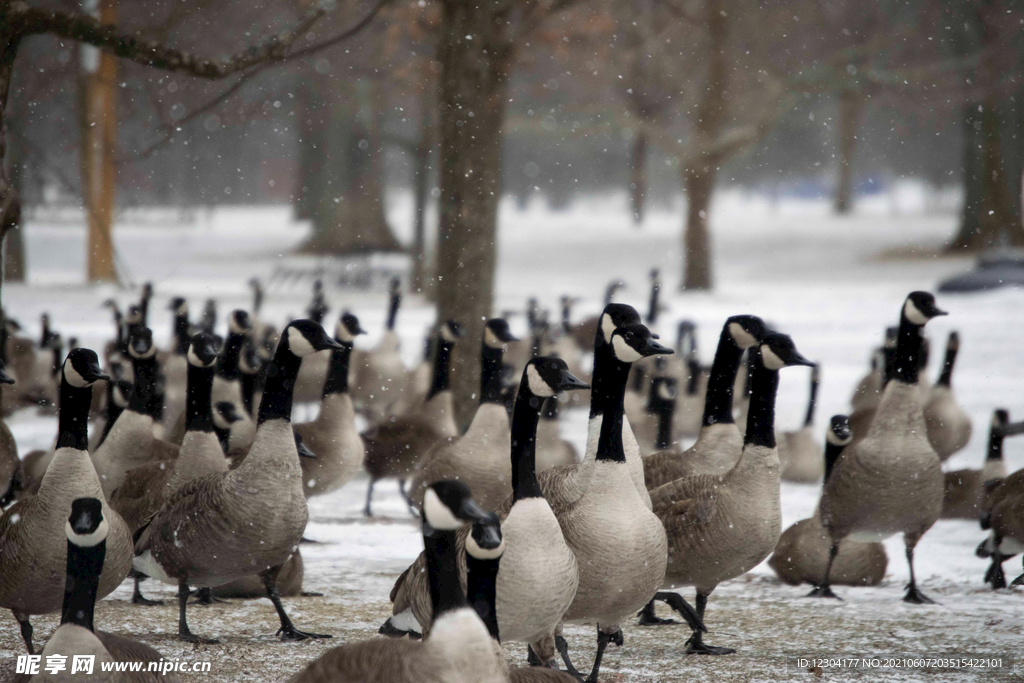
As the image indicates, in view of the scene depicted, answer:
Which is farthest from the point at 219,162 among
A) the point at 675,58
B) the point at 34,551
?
the point at 34,551

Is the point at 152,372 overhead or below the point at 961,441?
overhead

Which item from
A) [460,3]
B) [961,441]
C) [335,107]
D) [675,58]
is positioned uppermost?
[675,58]

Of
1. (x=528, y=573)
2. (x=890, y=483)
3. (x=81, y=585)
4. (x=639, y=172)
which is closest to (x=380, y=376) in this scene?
(x=890, y=483)

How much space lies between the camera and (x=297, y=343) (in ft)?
17.0

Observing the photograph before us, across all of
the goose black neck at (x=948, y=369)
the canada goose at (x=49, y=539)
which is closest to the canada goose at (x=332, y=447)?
the canada goose at (x=49, y=539)

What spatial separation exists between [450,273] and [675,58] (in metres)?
18.9

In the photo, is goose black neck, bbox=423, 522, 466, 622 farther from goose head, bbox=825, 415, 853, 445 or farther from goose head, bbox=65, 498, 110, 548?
goose head, bbox=825, 415, 853, 445

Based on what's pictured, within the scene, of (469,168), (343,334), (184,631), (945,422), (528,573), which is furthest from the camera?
(469,168)

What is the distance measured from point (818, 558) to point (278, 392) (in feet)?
10.9

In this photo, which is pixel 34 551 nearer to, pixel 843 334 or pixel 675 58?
pixel 843 334

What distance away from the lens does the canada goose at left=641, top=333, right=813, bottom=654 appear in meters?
4.79

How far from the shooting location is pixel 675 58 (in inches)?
1043

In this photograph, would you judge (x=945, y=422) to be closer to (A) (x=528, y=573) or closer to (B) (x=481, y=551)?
(A) (x=528, y=573)

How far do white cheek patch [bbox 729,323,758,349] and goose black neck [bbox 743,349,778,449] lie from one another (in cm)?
42
